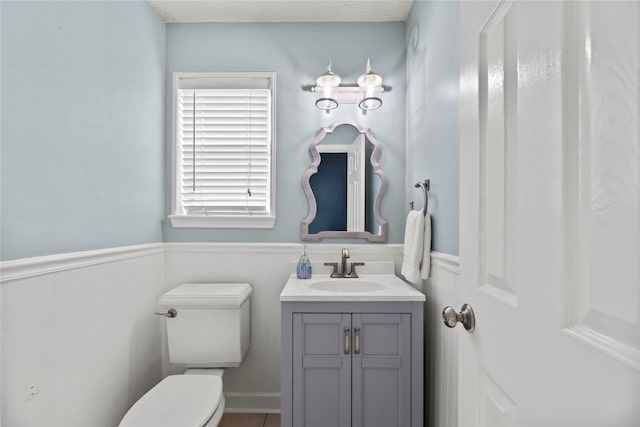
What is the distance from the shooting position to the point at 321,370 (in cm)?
145

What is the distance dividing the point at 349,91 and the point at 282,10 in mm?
619

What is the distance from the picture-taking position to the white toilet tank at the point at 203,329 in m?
1.69

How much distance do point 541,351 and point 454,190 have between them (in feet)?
2.87

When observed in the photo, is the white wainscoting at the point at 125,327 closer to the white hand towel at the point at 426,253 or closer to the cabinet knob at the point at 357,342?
the white hand towel at the point at 426,253

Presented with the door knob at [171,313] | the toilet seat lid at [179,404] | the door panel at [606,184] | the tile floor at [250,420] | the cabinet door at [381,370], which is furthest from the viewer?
the tile floor at [250,420]

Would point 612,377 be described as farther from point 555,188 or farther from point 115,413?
point 115,413

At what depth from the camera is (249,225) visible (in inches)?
78.0

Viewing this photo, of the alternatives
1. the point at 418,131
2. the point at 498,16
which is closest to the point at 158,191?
the point at 418,131

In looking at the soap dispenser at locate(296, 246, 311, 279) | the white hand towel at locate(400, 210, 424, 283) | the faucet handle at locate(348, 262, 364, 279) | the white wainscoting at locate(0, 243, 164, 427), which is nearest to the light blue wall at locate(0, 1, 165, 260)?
the white wainscoting at locate(0, 243, 164, 427)

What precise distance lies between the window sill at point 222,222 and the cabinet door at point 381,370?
84 centimetres

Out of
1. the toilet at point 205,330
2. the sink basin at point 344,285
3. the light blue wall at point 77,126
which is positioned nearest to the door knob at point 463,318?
the sink basin at point 344,285

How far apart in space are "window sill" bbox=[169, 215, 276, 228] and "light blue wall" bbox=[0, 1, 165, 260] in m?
0.18

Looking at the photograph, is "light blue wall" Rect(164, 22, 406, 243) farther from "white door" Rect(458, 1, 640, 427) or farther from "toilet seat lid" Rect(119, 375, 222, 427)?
"white door" Rect(458, 1, 640, 427)

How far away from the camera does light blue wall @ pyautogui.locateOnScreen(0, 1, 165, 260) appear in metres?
1.04
